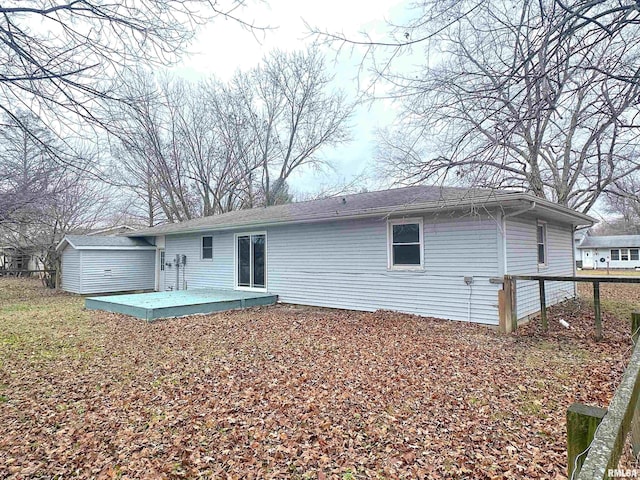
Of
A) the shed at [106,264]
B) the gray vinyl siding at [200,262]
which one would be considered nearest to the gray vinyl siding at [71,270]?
the shed at [106,264]

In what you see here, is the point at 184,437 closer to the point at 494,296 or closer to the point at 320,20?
the point at 320,20

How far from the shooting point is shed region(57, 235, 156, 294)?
13977 millimetres

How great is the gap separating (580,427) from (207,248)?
1279 cm

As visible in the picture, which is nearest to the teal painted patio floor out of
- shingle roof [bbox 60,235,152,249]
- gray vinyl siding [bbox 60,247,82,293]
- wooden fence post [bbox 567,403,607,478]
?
shingle roof [bbox 60,235,152,249]

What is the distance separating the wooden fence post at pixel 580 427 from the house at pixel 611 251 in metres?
41.0

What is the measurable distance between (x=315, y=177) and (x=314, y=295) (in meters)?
16.1

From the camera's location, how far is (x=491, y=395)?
3.97m

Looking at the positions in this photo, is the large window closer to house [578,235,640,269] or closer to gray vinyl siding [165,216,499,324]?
house [578,235,640,269]

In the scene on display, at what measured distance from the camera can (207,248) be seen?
42.9 ft

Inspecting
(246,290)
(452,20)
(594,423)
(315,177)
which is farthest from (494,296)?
(315,177)

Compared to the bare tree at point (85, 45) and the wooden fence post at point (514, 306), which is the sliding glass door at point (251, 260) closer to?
the wooden fence post at point (514, 306)

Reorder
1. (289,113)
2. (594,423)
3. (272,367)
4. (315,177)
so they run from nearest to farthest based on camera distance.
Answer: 1. (594,423)
2. (272,367)
3. (289,113)
4. (315,177)

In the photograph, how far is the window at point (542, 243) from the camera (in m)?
9.23

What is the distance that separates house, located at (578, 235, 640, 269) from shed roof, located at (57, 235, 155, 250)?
38942 mm
